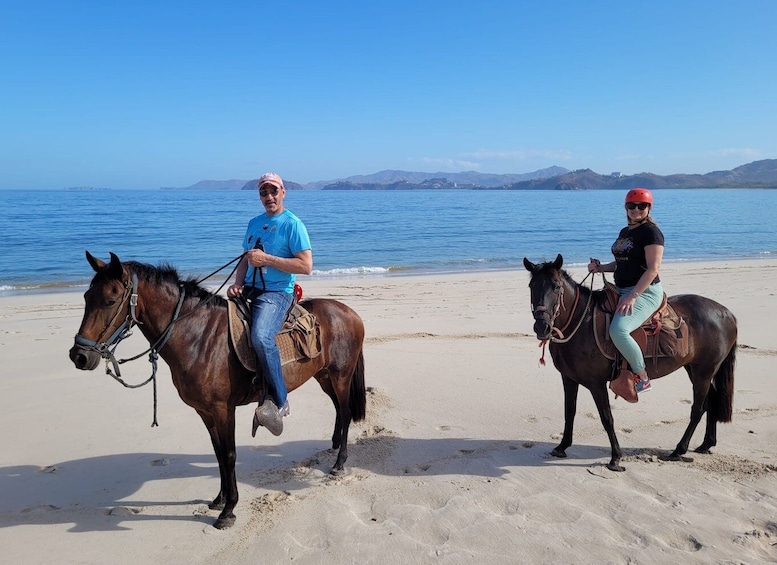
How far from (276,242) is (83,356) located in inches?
60.7

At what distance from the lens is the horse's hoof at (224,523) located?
12.3 feet

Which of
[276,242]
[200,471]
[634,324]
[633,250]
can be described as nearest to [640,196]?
[633,250]

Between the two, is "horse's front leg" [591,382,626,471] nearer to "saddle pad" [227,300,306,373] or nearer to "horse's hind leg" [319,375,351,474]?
"horse's hind leg" [319,375,351,474]

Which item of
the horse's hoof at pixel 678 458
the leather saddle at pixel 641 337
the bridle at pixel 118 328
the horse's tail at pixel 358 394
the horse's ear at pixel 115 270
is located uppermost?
the horse's ear at pixel 115 270

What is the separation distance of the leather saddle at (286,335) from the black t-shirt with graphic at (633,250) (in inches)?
108

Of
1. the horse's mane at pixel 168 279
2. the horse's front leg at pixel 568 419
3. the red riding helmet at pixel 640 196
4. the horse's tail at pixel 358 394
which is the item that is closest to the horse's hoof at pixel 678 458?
the horse's front leg at pixel 568 419

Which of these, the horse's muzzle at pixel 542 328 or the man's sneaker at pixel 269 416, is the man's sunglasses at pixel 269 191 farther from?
the horse's muzzle at pixel 542 328

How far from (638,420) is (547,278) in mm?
2479

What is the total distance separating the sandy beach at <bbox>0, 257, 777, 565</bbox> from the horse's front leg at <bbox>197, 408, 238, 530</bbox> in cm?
12

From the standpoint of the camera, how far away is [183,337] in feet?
12.2

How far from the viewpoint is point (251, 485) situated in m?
4.43

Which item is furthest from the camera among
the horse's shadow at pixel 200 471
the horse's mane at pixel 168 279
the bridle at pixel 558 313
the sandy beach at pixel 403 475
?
the bridle at pixel 558 313

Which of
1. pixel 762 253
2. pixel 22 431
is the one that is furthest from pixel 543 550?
pixel 762 253

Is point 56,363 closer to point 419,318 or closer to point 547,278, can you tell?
point 419,318
